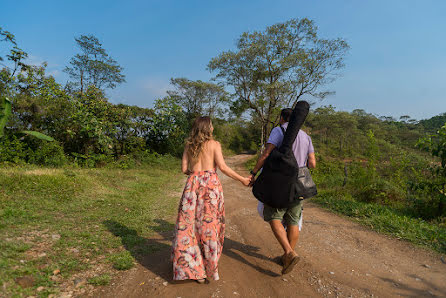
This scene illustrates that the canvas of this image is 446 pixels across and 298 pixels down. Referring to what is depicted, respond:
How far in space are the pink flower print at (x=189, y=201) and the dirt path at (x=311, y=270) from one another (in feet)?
2.58

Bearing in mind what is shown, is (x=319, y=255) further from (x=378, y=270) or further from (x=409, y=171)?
(x=409, y=171)

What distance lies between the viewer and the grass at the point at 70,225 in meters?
2.57

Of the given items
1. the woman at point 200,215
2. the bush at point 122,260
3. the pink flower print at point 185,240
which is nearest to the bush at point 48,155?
the bush at point 122,260

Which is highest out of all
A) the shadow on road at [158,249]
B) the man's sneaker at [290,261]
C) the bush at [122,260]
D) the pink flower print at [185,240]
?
the pink flower print at [185,240]

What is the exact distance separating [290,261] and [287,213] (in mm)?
538

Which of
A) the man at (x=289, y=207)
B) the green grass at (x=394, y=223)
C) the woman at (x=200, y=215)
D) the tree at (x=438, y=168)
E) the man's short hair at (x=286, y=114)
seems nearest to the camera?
the woman at (x=200, y=215)

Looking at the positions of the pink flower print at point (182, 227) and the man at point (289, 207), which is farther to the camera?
the man at point (289, 207)

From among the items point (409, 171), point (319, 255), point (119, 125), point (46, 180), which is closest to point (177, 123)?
point (119, 125)

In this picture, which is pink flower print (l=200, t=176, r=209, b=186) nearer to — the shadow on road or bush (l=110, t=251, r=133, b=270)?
the shadow on road

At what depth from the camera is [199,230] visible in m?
2.72

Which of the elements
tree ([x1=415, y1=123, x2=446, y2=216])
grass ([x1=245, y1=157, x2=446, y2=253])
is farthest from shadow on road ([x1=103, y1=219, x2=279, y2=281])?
tree ([x1=415, y1=123, x2=446, y2=216])

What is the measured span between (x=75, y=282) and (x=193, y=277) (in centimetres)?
→ 119

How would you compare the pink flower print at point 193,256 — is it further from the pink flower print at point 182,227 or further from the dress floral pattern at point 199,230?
the pink flower print at point 182,227

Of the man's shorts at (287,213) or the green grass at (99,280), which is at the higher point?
the man's shorts at (287,213)
